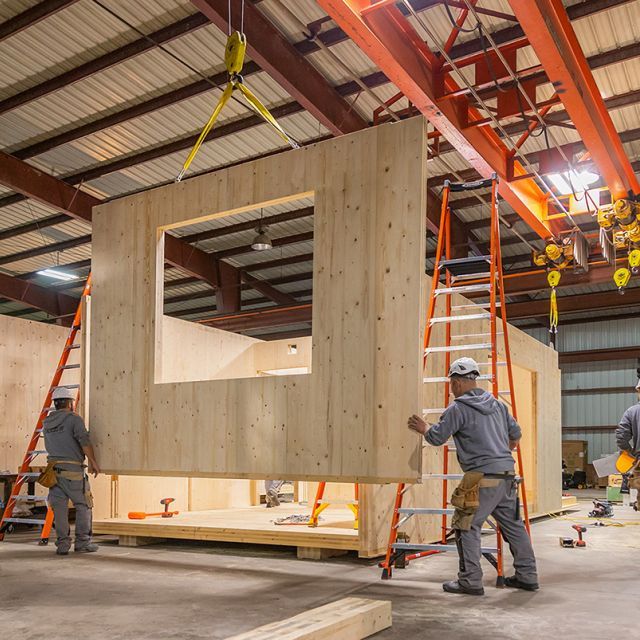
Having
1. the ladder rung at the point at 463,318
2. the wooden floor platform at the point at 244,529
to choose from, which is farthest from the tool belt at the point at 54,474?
the ladder rung at the point at 463,318

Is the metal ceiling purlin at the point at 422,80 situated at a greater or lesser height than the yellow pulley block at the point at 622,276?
greater

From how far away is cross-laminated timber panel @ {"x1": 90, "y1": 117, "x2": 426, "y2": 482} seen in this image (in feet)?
18.4

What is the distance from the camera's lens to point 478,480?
5672 mm

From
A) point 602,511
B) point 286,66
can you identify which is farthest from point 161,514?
point 602,511

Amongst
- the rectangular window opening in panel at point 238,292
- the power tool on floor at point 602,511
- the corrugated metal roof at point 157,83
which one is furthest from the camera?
the power tool on floor at point 602,511

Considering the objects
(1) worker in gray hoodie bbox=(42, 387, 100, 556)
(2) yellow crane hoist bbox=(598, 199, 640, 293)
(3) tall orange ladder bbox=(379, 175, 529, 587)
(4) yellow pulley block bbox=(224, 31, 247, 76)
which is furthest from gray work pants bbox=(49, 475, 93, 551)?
(2) yellow crane hoist bbox=(598, 199, 640, 293)

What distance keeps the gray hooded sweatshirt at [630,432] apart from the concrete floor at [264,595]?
1.19m

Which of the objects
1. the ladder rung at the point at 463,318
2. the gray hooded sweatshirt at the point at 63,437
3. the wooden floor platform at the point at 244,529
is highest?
the ladder rung at the point at 463,318

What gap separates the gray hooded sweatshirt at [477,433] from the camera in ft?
18.8

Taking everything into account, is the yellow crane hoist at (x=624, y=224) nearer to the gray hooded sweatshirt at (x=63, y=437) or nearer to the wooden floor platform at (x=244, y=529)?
the wooden floor platform at (x=244, y=529)

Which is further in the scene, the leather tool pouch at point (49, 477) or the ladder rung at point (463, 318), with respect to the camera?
the leather tool pouch at point (49, 477)

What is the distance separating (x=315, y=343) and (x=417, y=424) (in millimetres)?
1150

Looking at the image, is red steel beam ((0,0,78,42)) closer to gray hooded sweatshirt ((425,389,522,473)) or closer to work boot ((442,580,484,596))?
gray hooded sweatshirt ((425,389,522,473))

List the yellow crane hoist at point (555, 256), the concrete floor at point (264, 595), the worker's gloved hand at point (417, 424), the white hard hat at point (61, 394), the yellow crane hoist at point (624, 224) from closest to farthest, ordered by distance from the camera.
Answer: the concrete floor at point (264, 595)
the worker's gloved hand at point (417, 424)
the white hard hat at point (61, 394)
the yellow crane hoist at point (624, 224)
the yellow crane hoist at point (555, 256)
